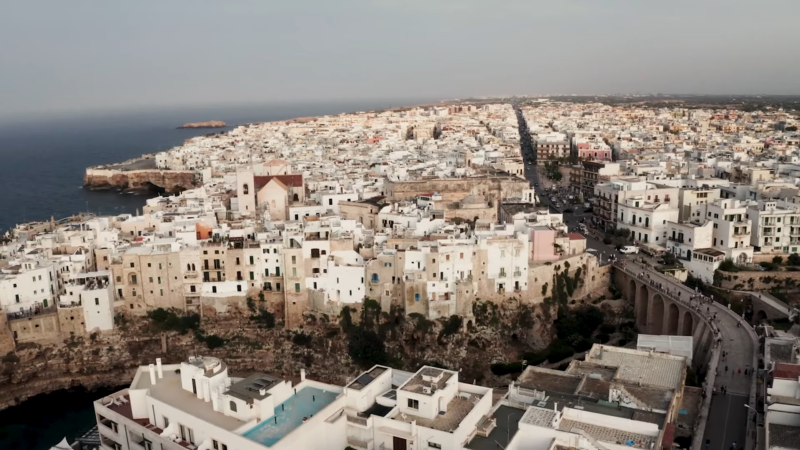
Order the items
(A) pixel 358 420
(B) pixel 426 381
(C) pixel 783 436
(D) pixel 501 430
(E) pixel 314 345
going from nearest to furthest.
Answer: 1. (C) pixel 783 436
2. (D) pixel 501 430
3. (A) pixel 358 420
4. (B) pixel 426 381
5. (E) pixel 314 345

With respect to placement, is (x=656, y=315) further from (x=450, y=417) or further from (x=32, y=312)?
(x=32, y=312)

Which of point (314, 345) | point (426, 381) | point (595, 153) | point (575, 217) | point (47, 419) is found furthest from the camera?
point (595, 153)

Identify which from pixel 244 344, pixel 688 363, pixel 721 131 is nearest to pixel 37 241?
pixel 244 344

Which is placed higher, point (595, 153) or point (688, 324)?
point (595, 153)

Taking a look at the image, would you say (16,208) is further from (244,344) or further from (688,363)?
(688,363)

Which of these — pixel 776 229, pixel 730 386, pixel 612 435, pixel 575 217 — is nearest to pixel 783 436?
pixel 612 435

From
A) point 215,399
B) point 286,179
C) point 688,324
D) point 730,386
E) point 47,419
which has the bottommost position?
point 47,419
